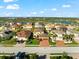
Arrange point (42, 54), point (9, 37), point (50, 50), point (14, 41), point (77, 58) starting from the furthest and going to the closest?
point (9, 37) < point (14, 41) < point (50, 50) < point (42, 54) < point (77, 58)

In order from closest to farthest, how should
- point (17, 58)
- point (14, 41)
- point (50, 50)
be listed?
point (17, 58) → point (50, 50) → point (14, 41)

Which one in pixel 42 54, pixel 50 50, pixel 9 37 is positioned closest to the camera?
pixel 42 54

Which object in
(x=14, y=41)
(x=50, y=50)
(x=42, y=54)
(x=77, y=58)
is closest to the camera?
(x=77, y=58)

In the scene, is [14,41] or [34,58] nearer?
[34,58]

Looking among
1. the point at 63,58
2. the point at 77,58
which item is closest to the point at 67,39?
the point at 77,58

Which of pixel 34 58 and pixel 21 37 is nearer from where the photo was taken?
pixel 34 58

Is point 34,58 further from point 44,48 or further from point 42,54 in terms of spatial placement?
point 44,48

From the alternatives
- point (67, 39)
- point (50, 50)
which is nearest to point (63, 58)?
point (50, 50)

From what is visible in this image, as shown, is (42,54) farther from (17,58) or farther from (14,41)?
Result: (14,41)
